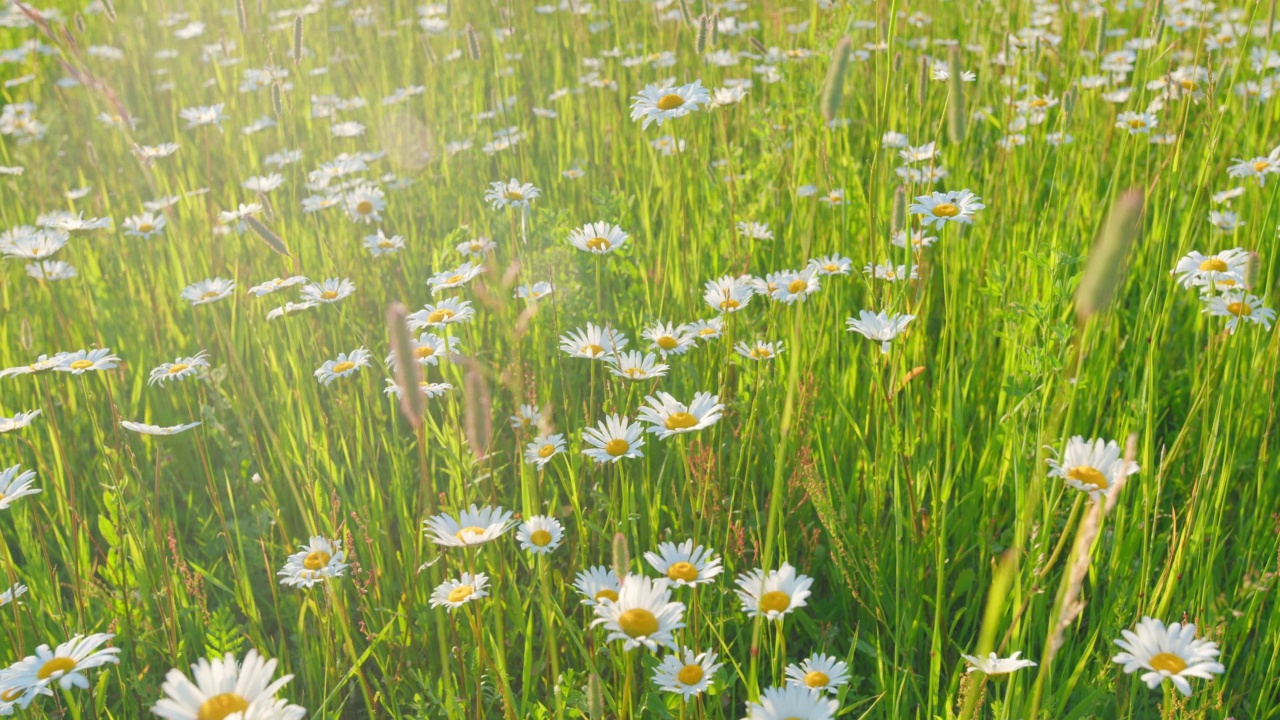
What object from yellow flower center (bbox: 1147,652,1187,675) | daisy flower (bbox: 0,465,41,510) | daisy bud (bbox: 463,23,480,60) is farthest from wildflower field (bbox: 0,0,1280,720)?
daisy bud (bbox: 463,23,480,60)

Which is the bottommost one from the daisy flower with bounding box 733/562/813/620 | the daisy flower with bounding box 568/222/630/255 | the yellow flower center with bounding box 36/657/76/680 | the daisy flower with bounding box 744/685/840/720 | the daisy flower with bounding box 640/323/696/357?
the yellow flower center with bounding box 36/657/76/680

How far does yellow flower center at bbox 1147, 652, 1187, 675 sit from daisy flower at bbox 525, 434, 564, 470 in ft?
2.74

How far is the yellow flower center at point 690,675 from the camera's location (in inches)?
40.9

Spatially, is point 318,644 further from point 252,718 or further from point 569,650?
point 252,718

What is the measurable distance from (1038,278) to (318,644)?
1625 millimetres

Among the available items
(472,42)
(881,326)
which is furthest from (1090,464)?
(472,42)

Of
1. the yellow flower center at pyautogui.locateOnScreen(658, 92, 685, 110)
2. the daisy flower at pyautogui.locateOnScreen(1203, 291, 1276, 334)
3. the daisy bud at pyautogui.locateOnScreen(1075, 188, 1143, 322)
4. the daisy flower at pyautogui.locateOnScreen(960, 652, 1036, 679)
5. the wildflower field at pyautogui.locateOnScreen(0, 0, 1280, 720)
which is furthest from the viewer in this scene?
the yellow flower center at pyautogui.locateOnScreen(658, 92, 685, 110)

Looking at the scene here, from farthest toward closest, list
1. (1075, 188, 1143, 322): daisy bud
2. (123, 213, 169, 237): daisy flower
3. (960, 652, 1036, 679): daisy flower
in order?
(123, 213, 169, 237): daisy flower, (960, 652, 1036, 679): daisy flower, (1075, 188, 1143, 322): daisy bud

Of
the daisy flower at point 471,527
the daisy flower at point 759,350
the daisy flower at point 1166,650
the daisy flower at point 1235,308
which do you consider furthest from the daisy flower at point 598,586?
the daisy flower at point 1235,308

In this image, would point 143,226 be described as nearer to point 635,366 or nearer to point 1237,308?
point 635,366

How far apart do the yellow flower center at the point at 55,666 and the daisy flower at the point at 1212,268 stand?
6.07 feet

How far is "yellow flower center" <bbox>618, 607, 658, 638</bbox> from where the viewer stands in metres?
0.94

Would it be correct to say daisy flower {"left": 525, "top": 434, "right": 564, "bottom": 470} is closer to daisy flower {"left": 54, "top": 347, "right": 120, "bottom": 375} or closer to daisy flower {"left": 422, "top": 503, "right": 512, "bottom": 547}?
daisy flower {"left": 422, "top": 503, "right": 512, "bottom": 547}

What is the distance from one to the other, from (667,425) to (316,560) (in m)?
0.58
